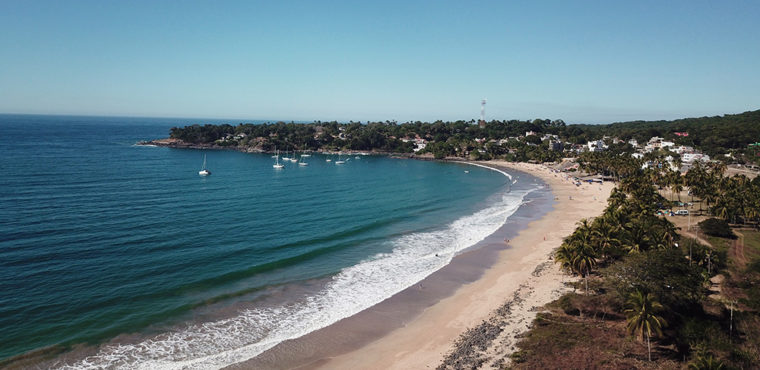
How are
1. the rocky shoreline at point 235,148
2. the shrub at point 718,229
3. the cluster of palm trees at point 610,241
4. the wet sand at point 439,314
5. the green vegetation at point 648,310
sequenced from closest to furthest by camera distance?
the green vegetation at point 648,310
the wet sand at point 439,314
the cluster of palm trees at point 610,241
the shrub at point 718,229
the rocky shoreline at point 235,148

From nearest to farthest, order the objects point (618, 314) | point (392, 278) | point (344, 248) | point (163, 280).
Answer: point (618, 314), point (163, 280), point (392, 278), point (344, 248)

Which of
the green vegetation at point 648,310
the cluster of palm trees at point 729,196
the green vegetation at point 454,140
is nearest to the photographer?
the green vegetation at point 648,310

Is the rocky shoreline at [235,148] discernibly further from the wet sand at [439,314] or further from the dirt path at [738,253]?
the dirt path at [738,253]

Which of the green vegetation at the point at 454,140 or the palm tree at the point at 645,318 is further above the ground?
the green vegetation at the point at 454,140

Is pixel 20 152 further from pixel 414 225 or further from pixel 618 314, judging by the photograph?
pixel 618 314

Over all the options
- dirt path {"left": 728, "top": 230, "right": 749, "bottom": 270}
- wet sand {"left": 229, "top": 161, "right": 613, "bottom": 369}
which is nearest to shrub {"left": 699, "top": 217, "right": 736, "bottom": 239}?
dirt path {"left": 728, "top": 230, "right": 749, "bottom": 270}

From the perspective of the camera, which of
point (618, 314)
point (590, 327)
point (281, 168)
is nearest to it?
point (590, 327)

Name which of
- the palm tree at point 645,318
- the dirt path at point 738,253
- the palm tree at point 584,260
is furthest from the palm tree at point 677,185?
the palm tree at point 645,318

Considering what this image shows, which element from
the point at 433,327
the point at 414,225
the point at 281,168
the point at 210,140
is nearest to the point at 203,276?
the point at 433,327
